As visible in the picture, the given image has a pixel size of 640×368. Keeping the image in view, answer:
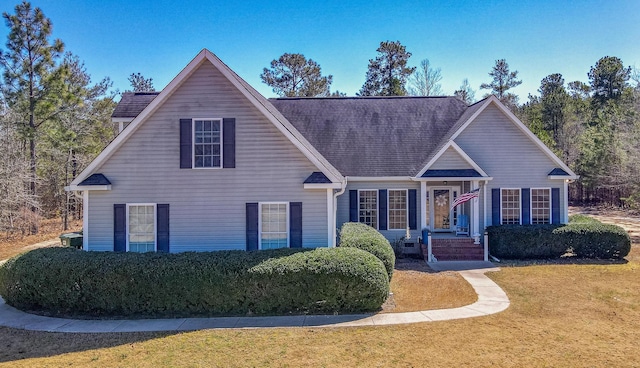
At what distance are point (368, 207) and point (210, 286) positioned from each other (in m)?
9.74

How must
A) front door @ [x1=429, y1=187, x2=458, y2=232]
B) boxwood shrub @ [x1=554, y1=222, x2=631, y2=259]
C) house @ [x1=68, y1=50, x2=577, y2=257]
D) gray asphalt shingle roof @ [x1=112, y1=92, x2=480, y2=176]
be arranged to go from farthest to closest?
front door @ [x1=429, y1=187, x2=458, y2=232] → gray asphalt shingle roof @ [x1=112, y1=92, x2=480, y2=176] → boxwood shrub @ [x1=554, y1=222, x2=631, y2=259] → house @ [x1=68, y1=50, x2=577, y2=257]

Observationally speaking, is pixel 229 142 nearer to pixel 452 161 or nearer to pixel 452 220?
pixel 452 161

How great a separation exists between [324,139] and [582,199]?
127 ft

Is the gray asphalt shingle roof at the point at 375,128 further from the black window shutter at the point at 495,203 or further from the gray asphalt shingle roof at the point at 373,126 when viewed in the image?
the black window shutter at the point at 495,203

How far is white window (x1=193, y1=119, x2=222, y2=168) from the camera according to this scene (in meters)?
12.2

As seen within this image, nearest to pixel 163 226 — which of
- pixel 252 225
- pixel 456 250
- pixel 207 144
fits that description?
pixel 252 225

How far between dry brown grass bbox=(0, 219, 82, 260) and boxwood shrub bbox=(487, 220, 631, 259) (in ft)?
72.9

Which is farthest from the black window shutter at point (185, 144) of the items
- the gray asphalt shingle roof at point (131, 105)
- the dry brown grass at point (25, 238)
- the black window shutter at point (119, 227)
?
the dry brown grass at point (25, 238)

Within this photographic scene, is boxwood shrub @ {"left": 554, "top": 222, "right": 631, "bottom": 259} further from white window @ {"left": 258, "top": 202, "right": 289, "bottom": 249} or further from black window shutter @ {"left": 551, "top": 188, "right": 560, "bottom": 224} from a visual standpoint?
white window @ {"left": 258, "top": 202, "right": 289, "bottom": 249}

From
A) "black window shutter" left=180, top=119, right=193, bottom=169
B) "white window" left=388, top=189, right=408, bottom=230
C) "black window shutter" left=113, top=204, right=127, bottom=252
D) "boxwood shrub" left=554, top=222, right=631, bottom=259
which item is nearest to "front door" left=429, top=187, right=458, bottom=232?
"white window" left=388, top=189, right=408, bottom=230

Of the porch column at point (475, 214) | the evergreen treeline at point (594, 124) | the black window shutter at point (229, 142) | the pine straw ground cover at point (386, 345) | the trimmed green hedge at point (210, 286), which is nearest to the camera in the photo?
the pine straw ground cover at point (386, 345)

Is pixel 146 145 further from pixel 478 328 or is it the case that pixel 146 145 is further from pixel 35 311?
pixel 478 328

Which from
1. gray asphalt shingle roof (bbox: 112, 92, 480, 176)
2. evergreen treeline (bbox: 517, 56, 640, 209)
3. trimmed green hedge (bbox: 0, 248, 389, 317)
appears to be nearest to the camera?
trimmed green hedge (bbox: 0, 248, 389, 317)

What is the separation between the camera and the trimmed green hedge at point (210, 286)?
9281mm
